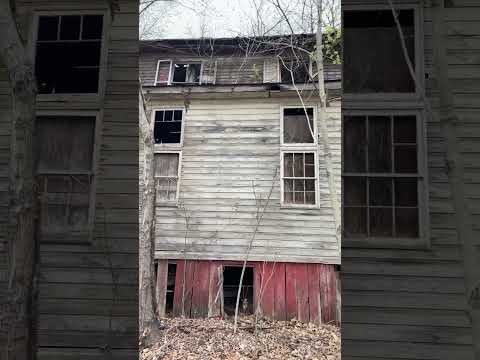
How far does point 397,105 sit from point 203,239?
4.43 m

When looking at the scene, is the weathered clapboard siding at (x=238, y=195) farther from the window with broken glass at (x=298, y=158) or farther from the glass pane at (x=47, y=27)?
the glass pane at (x=47, y=27)

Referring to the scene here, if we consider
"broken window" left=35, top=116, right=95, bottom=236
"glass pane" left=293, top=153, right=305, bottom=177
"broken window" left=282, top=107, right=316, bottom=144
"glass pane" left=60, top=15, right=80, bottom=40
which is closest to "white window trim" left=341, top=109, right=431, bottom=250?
"broken window" left=35, top=116, right=95, bottom=236

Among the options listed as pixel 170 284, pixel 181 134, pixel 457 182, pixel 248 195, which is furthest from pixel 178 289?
pixel 457 182

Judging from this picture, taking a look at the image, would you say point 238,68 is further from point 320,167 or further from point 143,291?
point 143,291

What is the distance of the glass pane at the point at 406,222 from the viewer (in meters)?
1.74

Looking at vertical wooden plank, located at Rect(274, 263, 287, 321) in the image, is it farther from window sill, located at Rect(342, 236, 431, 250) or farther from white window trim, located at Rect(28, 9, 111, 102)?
white window trim, located at Rect(28, 9, 111, 102)

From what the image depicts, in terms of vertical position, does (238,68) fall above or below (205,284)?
above

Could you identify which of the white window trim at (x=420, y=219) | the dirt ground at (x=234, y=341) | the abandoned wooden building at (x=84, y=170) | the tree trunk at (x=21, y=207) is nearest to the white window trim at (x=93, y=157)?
the abandoned wooden building at (x=84, y=170)

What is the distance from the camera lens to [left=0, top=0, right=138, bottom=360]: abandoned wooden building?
1917mm

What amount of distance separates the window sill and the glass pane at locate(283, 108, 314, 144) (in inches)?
170

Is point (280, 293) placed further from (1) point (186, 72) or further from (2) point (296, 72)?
(1) point (186, 72)

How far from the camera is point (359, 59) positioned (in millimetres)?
1888

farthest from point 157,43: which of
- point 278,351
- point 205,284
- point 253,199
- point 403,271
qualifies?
point 403,271

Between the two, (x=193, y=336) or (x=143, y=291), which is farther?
(x=193, y=336)
